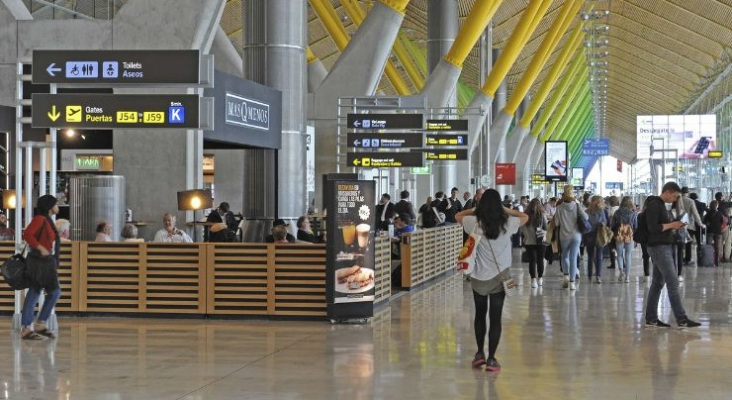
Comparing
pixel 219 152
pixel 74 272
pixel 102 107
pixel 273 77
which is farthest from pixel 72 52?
pixel 219 152

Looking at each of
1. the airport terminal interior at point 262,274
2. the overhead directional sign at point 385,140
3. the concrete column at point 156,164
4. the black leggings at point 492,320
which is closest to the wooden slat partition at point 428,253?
the airport terminal interior at point 262,274

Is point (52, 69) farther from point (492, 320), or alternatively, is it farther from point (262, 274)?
point (492, 320)

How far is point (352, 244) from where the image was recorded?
1205cm

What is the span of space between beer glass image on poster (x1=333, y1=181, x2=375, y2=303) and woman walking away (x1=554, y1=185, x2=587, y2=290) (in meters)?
5.47

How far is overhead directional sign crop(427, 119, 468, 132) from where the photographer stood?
27000 millimetres

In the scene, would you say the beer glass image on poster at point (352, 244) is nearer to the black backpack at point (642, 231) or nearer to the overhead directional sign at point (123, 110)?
the overhead directional sign at point (123, 110)

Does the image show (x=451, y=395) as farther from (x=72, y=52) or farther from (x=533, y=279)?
(x=533, y=279)

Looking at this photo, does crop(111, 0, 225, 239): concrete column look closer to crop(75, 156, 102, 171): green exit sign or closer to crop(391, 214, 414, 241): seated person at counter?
crop(391, 214, 414, 241): seated person at counter

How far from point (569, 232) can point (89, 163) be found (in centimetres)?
1486

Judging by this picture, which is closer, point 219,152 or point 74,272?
point 74,272

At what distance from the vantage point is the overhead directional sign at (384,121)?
21469 mm

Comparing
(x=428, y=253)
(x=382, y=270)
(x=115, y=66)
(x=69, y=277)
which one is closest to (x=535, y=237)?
(x=428, y=253)

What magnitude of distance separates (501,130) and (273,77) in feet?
102

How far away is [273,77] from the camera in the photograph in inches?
747
